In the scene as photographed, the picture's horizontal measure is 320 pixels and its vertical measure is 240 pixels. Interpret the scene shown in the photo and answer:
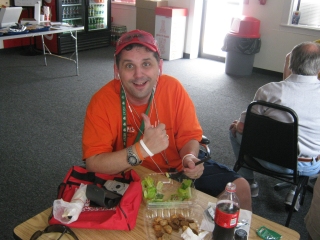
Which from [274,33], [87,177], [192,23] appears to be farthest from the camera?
[192,23]

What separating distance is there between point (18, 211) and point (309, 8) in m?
4.90

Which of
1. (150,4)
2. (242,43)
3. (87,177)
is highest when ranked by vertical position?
(150,4)

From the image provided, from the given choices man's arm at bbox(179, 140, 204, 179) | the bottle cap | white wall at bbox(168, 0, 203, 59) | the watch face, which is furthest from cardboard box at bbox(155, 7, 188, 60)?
the bottle cap

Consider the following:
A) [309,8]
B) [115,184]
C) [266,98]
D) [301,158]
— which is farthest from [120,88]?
[309,8]

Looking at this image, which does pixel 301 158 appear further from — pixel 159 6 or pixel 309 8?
pixel 159 6

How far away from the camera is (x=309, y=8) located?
5141mm

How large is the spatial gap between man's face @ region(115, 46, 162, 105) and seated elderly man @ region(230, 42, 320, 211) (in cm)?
83

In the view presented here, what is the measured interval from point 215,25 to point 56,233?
597cm

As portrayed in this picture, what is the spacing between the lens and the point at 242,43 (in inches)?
210

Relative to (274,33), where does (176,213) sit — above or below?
below

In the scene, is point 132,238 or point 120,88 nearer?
point 132,238

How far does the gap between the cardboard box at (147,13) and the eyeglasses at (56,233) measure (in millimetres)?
5757

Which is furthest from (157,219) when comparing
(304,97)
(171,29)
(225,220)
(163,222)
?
(171,29)

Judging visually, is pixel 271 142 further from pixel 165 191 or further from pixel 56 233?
pixel 56 233
